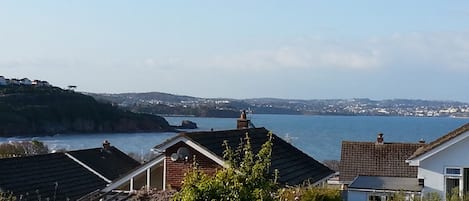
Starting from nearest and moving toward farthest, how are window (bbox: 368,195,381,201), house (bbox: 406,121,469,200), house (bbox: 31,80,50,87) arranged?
house (bbox: 406,121,469,200) < window (bbox: 368,195,381,201) < house (bbox: 31,80,50,87)

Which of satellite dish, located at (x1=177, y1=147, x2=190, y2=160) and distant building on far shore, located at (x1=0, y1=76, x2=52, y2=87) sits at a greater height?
distant building on far shore, located at (x1=0, y1=76, x2=52, y2=87)

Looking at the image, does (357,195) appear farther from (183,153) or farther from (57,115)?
(57,115)

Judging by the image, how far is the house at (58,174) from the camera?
27.2 meters

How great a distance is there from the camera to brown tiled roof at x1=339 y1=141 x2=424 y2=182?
30.9 metres

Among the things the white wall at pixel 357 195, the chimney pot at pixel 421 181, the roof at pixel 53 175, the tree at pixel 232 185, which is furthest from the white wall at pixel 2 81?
the tree at pixel 232 185

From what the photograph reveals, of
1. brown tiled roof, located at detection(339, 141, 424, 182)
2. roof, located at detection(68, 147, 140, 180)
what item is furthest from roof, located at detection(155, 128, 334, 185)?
roof, located at detection(68, 147, 140, 180)

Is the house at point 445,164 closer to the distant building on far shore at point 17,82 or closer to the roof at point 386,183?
the roof at point 386,183

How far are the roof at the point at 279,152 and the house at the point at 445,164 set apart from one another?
302 centimetres

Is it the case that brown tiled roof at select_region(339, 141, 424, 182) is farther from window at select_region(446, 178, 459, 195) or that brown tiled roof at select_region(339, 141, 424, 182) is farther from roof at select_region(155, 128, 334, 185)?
roof at select_region(155, 128, 334, 185)

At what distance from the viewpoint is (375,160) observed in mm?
31766

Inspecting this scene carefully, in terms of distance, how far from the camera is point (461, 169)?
25.5m

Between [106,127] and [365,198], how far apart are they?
12157 centimetres

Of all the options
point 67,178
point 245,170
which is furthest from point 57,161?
point 245,170

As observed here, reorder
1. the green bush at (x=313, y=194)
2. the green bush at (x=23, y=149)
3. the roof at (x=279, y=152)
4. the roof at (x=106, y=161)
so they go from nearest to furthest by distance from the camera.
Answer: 1. the green bush at (x=313, y=194)
2. the roof at (x=279, y=152)
3. the roof at (x=106, y=161)
4. the green bush at (x=23, y=149)
